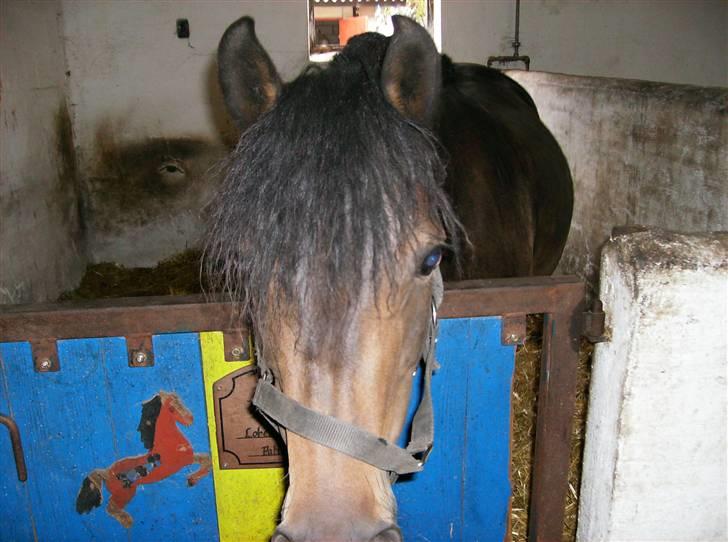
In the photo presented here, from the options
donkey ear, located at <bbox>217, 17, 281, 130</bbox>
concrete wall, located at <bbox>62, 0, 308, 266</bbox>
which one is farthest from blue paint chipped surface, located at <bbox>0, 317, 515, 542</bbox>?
concrete wall, located at <bbox>62, 0, 308, 266</bbox>

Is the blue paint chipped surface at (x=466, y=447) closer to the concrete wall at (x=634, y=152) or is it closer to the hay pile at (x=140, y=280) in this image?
the concrete wall at (x=634, y=152)

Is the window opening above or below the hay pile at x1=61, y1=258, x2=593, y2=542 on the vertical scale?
above

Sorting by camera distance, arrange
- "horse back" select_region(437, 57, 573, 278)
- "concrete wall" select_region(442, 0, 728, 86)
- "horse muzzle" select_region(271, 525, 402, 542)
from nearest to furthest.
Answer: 1. "horse muzzle" select_region(271, 525, 402, 542)
2. "horse back" select_region(437, 57, 573, 278)
3. "concrete wall" select_region(442, 0, 728, 86)

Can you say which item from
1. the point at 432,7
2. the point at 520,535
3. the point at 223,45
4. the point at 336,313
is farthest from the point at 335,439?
the point at 432,7

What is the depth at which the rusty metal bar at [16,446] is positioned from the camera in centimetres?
145

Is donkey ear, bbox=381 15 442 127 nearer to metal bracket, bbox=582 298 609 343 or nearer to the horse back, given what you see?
the horse back

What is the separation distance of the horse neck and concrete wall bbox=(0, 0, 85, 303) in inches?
106

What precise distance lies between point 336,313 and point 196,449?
69cm

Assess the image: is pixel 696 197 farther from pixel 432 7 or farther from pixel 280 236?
pixel 432 7

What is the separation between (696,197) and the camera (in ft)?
8.73

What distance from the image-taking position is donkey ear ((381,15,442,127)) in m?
1.27

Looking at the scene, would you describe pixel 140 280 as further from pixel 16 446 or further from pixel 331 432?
pixel 331 432

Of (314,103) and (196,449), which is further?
(196,449)

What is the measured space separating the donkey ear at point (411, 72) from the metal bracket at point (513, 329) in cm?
51
